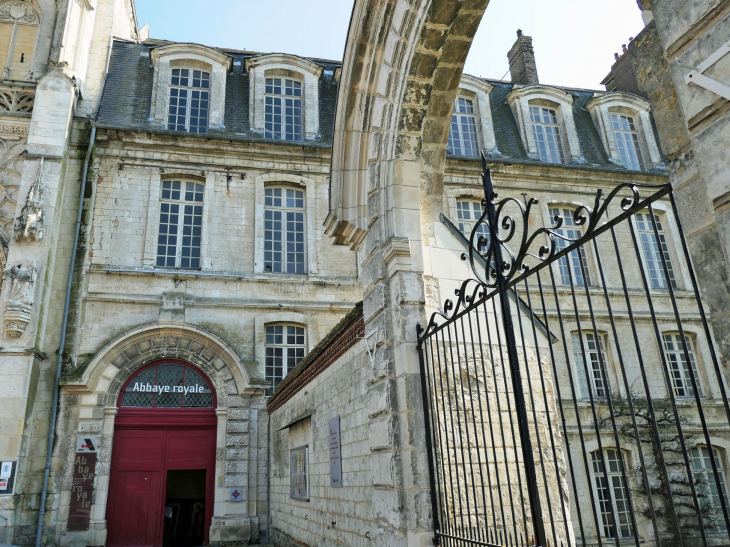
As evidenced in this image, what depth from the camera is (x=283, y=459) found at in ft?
31.4

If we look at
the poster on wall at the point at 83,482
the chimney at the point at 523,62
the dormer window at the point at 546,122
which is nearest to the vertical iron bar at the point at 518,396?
the poster on wall at the point at 83,482

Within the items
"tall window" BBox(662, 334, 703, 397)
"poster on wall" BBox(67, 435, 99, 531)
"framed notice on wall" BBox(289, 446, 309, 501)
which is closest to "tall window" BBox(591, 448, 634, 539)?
"tall window" BBox(662, 334, 703, 397)

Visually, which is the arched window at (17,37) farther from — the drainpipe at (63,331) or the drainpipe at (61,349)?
the drainpipe at (61,349)

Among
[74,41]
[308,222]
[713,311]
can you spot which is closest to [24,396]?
[308,222]

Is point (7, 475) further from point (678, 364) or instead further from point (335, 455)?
point (678, 364)

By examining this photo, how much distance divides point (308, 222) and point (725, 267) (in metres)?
12.4

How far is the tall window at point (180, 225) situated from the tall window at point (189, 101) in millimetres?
1525

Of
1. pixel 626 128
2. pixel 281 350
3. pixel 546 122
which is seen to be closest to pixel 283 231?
pixel 281 350

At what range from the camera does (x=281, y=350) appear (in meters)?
12.9

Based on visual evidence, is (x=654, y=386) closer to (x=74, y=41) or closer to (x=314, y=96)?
(x=314, y=96)

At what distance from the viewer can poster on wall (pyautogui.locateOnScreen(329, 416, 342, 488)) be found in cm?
586

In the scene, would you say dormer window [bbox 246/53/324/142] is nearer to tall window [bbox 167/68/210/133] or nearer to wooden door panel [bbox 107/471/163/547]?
tall window [bbox 167/68/210/133]

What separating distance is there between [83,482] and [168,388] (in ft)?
7.66

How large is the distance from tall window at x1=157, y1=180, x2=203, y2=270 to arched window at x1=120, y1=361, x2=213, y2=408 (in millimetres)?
2298
